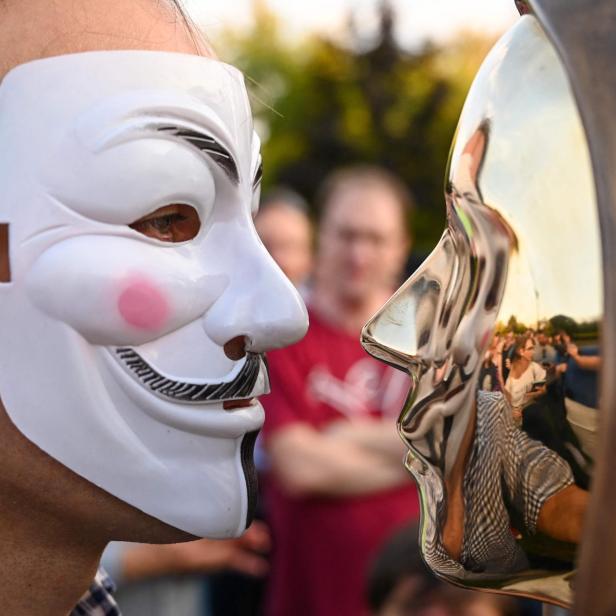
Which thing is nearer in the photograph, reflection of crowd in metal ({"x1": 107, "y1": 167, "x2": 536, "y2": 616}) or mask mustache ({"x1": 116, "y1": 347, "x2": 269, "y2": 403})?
mask mustache ({"x1": 116, "y1": 347, "x2": 269, "y2": 403})

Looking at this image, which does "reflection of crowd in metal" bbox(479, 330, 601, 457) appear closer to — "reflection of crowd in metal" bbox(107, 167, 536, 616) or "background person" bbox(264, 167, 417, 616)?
"reflection of crowd in metal" bbox(107, 167, 536, 616)

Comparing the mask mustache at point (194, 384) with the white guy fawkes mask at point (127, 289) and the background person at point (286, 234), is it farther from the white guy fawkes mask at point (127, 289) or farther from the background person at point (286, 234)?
the background person at point (286, 234)

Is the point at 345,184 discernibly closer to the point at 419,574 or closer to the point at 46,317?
the point at 419,574

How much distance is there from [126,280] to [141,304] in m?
0.03

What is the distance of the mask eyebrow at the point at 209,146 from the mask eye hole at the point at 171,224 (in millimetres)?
68

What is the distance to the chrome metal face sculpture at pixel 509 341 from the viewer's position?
46.9 inches

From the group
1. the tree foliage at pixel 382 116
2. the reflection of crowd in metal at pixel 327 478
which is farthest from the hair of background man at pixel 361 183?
the tree foliage at pixel 382 116

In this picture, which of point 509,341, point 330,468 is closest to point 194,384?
point 509,341

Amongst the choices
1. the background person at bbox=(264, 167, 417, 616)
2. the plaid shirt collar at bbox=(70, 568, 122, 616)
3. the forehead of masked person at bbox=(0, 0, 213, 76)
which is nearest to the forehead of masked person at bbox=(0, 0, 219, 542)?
the forehead of masked person at bbox=(0, 0, 213, 76)

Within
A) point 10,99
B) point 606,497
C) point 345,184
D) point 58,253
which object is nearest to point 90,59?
point 10,99

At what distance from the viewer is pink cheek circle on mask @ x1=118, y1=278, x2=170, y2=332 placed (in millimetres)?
1307

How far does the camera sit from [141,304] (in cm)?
131

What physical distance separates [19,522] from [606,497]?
0.79 metres

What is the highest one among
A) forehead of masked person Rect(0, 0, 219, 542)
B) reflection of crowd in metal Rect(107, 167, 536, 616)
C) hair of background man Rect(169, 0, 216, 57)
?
hair of background man Rect(169, 0, 216, 57)
